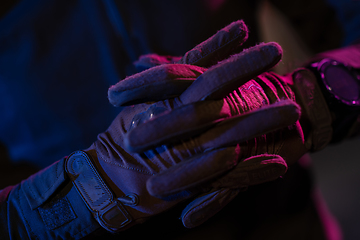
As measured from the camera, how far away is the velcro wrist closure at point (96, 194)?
45cm

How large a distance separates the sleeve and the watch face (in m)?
0.76

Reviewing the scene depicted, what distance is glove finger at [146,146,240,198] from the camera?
40cm

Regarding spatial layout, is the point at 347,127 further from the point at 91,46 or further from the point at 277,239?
the point at 91,46

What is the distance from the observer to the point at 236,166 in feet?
1.48

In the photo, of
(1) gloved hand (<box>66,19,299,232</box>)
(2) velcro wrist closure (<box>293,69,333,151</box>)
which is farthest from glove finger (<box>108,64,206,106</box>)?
(2) velcro wrist closure (<box>293,69,333,151</box>)

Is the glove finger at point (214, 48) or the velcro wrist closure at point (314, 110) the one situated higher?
the glove finger at point (214, 48)

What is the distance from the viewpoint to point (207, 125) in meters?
0.41

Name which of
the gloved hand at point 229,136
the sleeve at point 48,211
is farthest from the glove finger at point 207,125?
the sleeve at point 48,211

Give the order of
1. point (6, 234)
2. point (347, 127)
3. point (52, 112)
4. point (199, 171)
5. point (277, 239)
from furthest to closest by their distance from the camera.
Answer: point (277, 239) → point (52, 112) → point (347, 127) → point (6, 234) → point (199, 171)

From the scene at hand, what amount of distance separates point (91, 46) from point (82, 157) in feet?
1.71

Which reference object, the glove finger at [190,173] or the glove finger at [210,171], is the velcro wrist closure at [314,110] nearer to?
the glove finger at [210,171]

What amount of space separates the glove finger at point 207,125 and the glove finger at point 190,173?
0.03m

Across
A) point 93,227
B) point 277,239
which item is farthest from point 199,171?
point 277,239

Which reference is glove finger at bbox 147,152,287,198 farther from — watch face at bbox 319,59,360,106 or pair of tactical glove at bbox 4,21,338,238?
watch face at bbox 319,59,360,106
